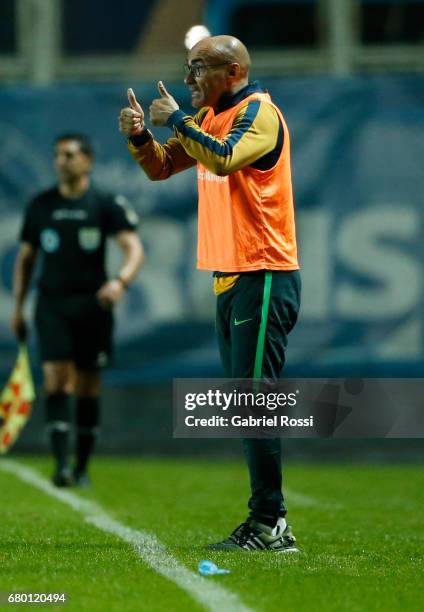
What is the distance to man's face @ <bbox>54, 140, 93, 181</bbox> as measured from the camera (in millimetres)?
9898

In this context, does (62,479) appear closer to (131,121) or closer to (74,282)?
(74,282)

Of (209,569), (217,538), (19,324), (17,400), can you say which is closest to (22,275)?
(19,324)

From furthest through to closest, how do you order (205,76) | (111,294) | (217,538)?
(111,294) → (217,538) → (205,76)

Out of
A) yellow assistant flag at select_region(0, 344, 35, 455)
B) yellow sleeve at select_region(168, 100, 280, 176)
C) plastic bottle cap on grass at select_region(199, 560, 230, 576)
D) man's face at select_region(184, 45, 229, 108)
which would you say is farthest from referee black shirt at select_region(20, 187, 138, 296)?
plastic bottle cap on grass at select_region(199, 560, 230, 576)

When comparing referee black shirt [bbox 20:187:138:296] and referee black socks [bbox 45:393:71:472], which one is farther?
referee black shirt [bbox 20:187:138:296]

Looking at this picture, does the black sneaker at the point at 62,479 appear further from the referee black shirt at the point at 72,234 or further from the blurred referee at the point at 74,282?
the referee black shirt at the point at 72,234

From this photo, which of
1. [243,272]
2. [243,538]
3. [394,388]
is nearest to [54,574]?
[243,538]

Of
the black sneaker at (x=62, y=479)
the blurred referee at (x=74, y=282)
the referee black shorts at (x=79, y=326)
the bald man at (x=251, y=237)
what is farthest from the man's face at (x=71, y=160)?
the bald man at (x=251, y=237)

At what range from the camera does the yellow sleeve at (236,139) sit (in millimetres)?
5832

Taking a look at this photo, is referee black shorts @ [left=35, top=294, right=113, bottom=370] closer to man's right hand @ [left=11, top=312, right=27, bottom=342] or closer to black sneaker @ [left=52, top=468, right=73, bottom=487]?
man's right hand @ [left=11, top=312, right=27, bottom=342]

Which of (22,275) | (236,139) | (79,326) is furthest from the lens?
(22,275)

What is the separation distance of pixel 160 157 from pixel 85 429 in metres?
3.88

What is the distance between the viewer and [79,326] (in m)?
9.79

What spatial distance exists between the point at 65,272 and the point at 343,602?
17.5 ft
